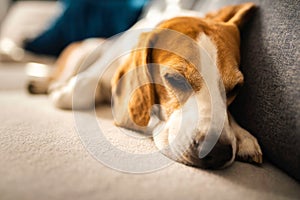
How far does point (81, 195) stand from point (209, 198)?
0.23m

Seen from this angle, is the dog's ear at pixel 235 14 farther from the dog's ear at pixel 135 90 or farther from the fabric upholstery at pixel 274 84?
the dog's ear at pixel 135 90

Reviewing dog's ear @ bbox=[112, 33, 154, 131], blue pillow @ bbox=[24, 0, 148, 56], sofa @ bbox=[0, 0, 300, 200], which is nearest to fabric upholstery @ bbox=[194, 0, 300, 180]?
sofa @ bbox=[0, 0, 300, 200]

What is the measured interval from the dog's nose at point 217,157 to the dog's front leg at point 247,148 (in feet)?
0.30

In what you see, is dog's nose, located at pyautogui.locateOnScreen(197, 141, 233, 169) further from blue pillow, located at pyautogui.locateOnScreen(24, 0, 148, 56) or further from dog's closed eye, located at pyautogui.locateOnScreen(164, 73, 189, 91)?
blue pillow, located at pyautogui.locateOnScreen(24, 0, 148, 56)

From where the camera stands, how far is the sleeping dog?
0.82 meters

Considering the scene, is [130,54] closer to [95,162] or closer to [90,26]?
[95,162]

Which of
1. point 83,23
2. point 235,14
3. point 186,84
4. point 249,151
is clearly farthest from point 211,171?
point 83,23

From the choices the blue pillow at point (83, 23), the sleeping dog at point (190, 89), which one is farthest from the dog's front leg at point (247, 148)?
the blue pillow at point (83, 23)

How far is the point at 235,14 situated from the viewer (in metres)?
1.13

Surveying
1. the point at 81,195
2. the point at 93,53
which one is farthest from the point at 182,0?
the point at 81,195

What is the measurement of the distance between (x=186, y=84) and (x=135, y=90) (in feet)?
0.57

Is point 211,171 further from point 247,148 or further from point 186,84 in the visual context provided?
point 186,84

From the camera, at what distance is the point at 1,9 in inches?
143

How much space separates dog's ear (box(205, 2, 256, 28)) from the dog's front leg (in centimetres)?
35
